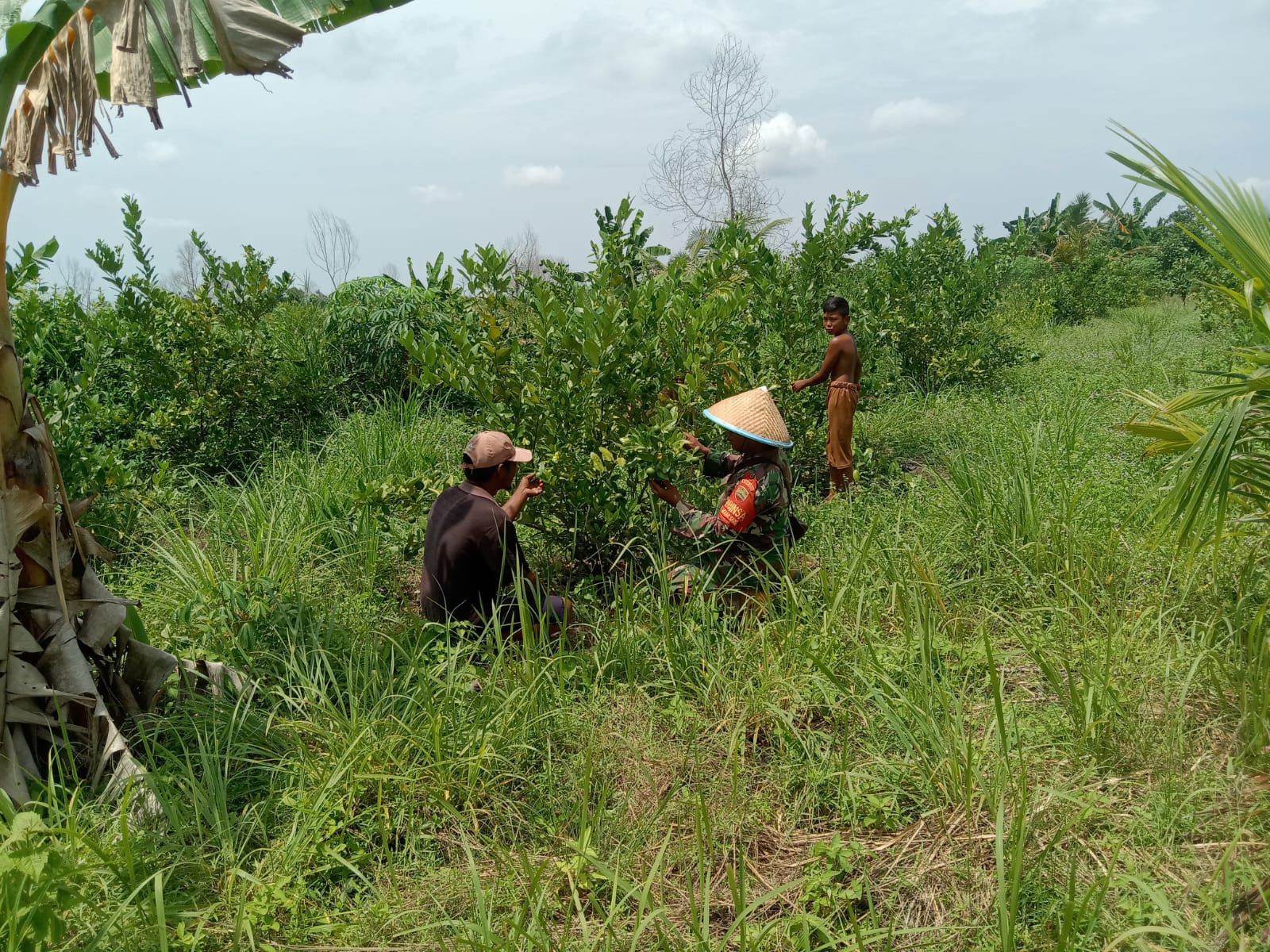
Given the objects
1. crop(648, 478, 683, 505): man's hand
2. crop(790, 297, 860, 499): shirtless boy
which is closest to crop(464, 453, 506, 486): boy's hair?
crop(648, 478, 683, 505): man's hand

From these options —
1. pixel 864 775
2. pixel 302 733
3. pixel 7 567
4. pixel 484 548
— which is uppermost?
pixel 7 567

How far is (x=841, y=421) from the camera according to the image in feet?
21.0

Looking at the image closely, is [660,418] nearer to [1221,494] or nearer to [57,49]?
[1221,494]

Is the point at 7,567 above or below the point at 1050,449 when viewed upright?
above

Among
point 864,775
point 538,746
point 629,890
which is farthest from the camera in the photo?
point 538,746

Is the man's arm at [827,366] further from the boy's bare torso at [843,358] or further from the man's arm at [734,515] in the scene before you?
the man's arm at [734,515]

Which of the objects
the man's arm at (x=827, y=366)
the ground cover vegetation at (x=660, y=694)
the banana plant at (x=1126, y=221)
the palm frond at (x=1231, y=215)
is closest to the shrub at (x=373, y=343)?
the ground cover vegetation at (x=660, y=694)

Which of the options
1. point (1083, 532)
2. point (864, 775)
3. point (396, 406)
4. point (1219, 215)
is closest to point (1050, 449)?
point (1083, 532)

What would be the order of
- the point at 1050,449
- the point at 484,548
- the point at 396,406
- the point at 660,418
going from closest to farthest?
the point at 484,548 < the point at 660,418 < the point at 1050,449 < the point at 396,406

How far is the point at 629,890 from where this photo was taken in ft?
7.82

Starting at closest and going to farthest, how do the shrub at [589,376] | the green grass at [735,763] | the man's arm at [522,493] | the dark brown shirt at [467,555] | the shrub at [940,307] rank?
the green grass at [735,763], the dark brown shirt at [467,555], the man's arm at [522,493], the shrub at [589,376], the shrub at [940,307]

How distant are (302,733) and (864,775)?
78.3 inches

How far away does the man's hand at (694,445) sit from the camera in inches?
175

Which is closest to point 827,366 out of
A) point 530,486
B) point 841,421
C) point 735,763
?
point 841,421
